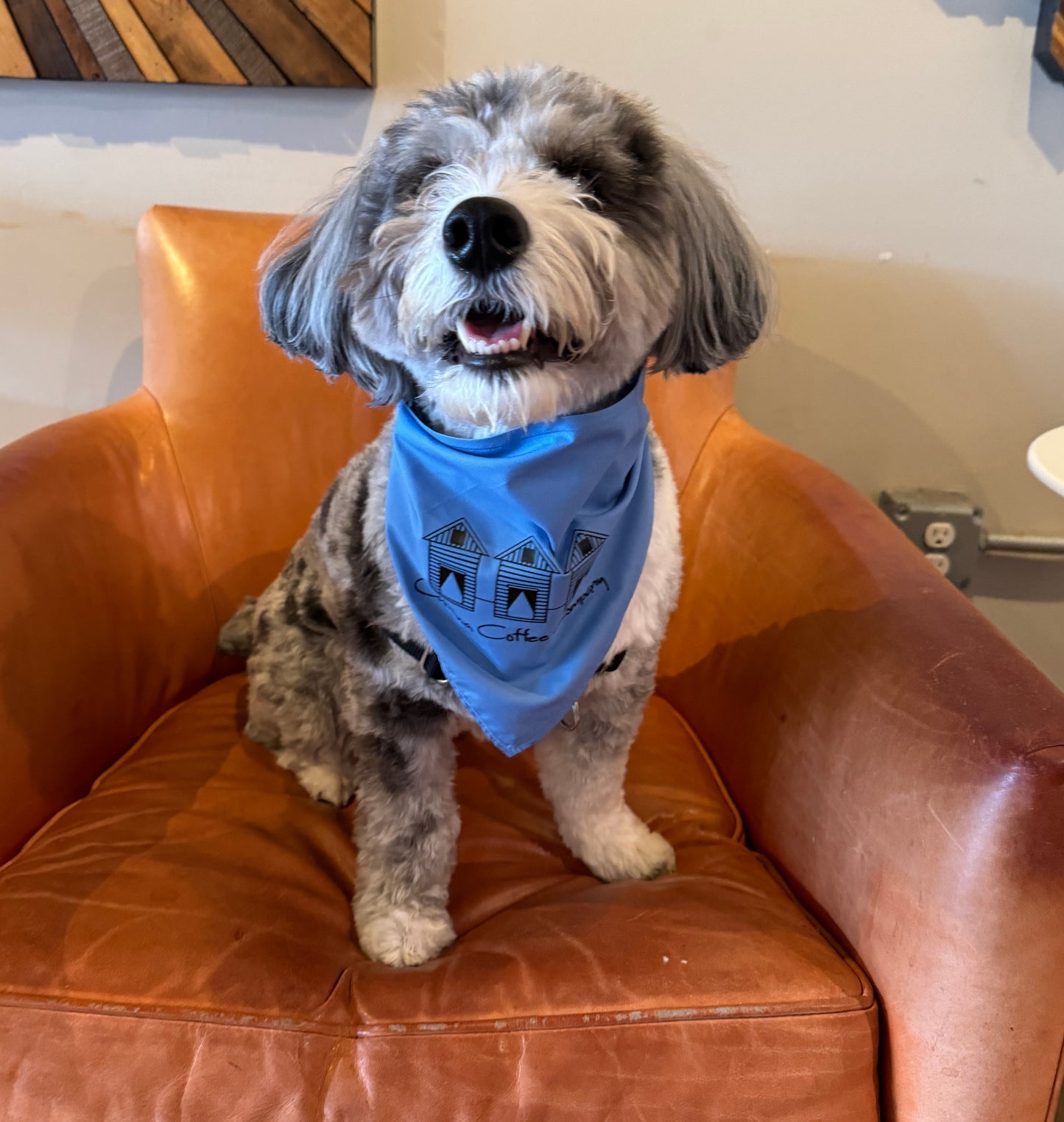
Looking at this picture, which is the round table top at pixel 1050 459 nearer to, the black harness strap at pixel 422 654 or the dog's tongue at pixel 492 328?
the black harness strap at pixel 422 654

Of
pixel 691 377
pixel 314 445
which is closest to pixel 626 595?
pixel 691 377

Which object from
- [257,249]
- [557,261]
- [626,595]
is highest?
[557,261]

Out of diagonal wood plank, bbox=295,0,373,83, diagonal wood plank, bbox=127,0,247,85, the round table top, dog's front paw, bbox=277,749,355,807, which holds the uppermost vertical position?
diagonal wood plank, bbox=295,0,373,83

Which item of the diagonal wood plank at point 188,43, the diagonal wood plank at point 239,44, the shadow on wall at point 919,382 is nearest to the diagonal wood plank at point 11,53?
the diagonal wood plank at point 188,43

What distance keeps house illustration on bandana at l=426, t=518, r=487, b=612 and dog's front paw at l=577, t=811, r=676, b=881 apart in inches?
18.6

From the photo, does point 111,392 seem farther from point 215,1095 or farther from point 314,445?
point 215,1095

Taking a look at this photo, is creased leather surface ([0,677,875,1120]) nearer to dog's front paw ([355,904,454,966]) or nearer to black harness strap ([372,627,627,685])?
dog's front paw ([355,904,454,966])

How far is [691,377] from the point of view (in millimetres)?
1730

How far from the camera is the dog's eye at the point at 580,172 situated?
0.93 metres

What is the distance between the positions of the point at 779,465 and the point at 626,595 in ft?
1.81

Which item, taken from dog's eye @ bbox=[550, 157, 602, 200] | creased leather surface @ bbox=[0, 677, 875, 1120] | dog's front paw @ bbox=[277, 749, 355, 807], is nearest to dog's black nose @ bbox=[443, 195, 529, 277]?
dog's eye @ bbox=[550, 157, 602, 200]

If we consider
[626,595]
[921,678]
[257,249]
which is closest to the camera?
[921,678]

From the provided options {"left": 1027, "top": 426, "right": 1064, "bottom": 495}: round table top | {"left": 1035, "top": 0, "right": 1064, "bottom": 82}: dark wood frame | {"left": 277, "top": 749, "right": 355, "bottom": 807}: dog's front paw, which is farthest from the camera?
{"left": 1035, "top": 0, "right": 1064, "bottom": 82}: dark wood frame

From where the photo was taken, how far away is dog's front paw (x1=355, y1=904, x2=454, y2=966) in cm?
111
